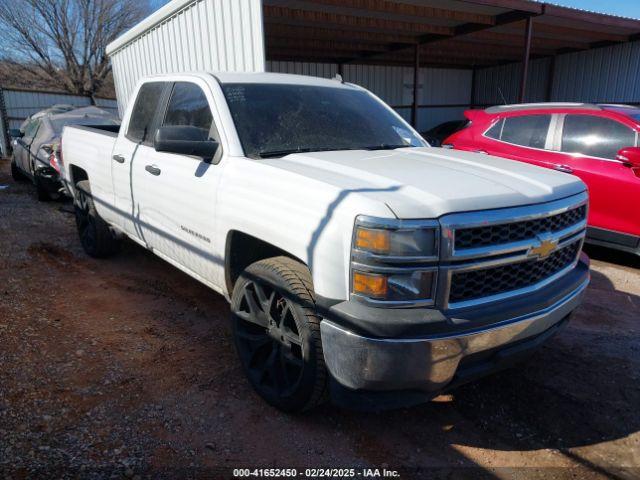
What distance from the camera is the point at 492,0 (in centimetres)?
918

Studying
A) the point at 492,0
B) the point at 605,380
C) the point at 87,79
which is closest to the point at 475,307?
the point at 605,380

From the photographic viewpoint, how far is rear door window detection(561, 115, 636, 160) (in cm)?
551

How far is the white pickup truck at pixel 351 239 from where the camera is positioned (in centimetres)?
221

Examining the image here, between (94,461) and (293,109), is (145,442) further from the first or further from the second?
(293,109)

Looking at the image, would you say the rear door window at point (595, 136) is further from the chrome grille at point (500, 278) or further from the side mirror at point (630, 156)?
the chrome grille at point (500, 278)

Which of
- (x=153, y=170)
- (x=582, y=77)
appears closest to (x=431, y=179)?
(x=153, y=170)

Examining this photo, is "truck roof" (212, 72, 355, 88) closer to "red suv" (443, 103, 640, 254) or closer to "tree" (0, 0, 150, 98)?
"red suv" (443, 103, 640, 254)

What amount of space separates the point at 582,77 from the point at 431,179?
1702cm

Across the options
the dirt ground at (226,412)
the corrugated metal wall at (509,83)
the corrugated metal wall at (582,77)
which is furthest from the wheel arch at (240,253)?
the corrugated metal wall at (509,83)

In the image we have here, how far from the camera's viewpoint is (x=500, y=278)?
7.97 feet

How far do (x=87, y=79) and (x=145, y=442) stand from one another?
30.8m

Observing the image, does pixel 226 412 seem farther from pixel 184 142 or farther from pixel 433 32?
pixel 433 32

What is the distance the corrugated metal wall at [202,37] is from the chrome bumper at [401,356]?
5.14m

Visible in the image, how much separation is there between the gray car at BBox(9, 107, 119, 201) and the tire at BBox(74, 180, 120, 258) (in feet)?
8.69
